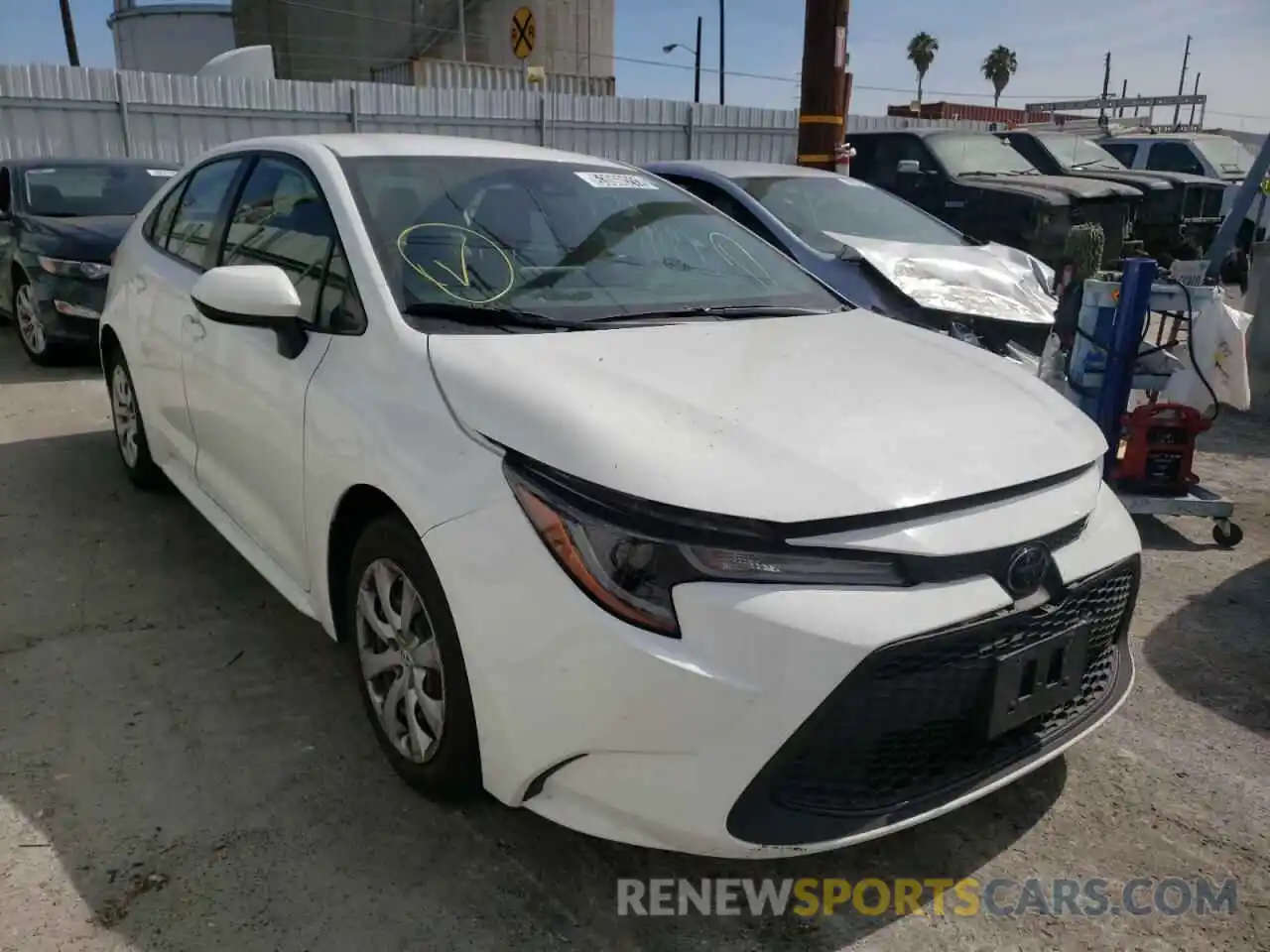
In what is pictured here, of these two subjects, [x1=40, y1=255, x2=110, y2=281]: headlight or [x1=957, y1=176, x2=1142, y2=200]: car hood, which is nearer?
[x1=40, y1=255, x2=110, y2=281]: headlight

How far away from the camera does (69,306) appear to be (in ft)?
22.9

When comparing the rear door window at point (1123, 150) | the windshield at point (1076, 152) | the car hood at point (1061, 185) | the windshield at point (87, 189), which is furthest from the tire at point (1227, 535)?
the rear door window at point (1123, 150)

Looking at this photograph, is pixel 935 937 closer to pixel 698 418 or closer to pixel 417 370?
pixel 698 418

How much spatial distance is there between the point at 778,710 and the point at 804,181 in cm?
550

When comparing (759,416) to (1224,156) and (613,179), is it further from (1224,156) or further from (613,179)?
(1224,156)

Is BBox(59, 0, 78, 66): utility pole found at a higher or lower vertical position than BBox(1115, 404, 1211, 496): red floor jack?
higher

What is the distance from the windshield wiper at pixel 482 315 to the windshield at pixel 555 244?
0.04ft

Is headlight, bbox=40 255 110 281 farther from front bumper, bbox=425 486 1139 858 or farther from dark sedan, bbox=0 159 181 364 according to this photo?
front bumper, bbox=425 486 1139 858

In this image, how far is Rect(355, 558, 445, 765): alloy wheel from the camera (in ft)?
7.53

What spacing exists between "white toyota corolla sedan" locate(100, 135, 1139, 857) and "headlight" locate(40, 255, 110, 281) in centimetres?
467

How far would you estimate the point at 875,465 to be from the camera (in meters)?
1.99

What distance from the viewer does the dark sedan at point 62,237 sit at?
22.8 feet

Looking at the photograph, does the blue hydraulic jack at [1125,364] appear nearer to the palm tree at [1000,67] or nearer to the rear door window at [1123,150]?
the rear door window at [1123,150]

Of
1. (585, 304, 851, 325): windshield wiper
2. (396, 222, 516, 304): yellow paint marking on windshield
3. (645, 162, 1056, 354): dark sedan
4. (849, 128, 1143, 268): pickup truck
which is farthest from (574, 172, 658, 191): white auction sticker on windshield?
(849, 128, 1143, 268): pickup truck
